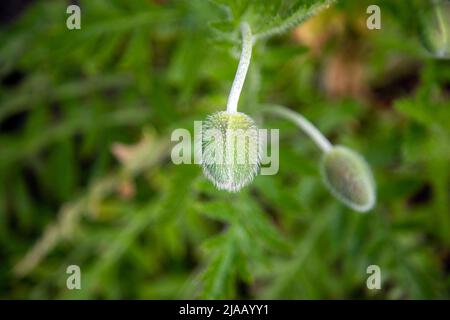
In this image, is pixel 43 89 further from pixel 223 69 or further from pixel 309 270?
pixel 309 270

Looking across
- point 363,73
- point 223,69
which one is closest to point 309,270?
point 223,69

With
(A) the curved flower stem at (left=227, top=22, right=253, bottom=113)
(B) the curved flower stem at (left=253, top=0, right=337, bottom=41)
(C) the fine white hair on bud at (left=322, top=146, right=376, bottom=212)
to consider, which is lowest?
(C) the fine white hair on bud at (left=322, top=146, right=376, bottom=212)

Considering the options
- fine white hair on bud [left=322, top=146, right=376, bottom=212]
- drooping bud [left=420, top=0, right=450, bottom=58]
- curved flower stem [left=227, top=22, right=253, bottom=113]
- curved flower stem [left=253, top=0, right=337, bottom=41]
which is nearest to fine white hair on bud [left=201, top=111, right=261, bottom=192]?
curved flower stem [left=227, top=22, right=253, bottom=113]

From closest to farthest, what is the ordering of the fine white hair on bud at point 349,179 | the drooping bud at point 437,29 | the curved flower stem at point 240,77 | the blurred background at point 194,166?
the curved flower stem at point 240,77, the drooping bud at point 437,29, the fine white hair on bud at point 349,179, the blurred background at point 194,166

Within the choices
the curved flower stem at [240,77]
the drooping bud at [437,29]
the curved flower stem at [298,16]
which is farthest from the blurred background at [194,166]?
the curved flower stem at [240,77]

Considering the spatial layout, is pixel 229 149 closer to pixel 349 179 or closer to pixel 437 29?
pixel 349 179

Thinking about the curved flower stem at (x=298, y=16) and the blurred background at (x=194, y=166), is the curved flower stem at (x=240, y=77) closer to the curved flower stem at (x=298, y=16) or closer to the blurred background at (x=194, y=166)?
the curved flower stem at (x=298, y=16)

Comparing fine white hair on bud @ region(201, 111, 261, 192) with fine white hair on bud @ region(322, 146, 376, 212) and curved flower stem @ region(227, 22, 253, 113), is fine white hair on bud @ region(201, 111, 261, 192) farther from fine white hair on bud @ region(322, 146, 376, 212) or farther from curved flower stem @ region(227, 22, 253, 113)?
fine white hair on bud @ region(322, 146, 376, 212)
